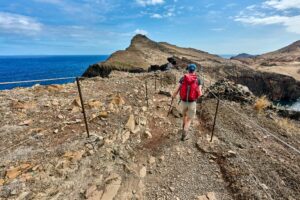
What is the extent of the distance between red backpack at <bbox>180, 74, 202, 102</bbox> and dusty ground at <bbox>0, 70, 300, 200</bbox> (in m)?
1.58

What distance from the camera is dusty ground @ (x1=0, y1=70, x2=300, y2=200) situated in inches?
180

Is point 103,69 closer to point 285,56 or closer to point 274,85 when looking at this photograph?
point 274,85

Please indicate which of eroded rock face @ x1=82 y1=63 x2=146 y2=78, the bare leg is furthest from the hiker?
eroded rock face @ x1=82 y1=63 x2=146 y2=78

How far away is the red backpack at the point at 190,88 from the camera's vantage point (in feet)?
21.3

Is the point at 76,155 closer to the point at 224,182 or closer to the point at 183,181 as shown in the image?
the point at 183,181

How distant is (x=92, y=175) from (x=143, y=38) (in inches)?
3180

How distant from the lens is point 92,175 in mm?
4852

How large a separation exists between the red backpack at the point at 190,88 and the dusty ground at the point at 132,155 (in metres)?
1.58

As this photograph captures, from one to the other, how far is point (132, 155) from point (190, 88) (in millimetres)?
2831

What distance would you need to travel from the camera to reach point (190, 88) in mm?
6512

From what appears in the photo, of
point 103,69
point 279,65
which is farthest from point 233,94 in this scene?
point 279,65

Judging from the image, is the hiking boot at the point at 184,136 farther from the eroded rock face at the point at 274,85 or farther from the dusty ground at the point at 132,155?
the eroded rock face at the point at 274,85

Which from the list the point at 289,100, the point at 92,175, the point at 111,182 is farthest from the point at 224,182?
the point at 289,100

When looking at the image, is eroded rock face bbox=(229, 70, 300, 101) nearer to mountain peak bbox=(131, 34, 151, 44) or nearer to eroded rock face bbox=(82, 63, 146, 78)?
eroded rock face bbox=(82, 63, 146, 78)
